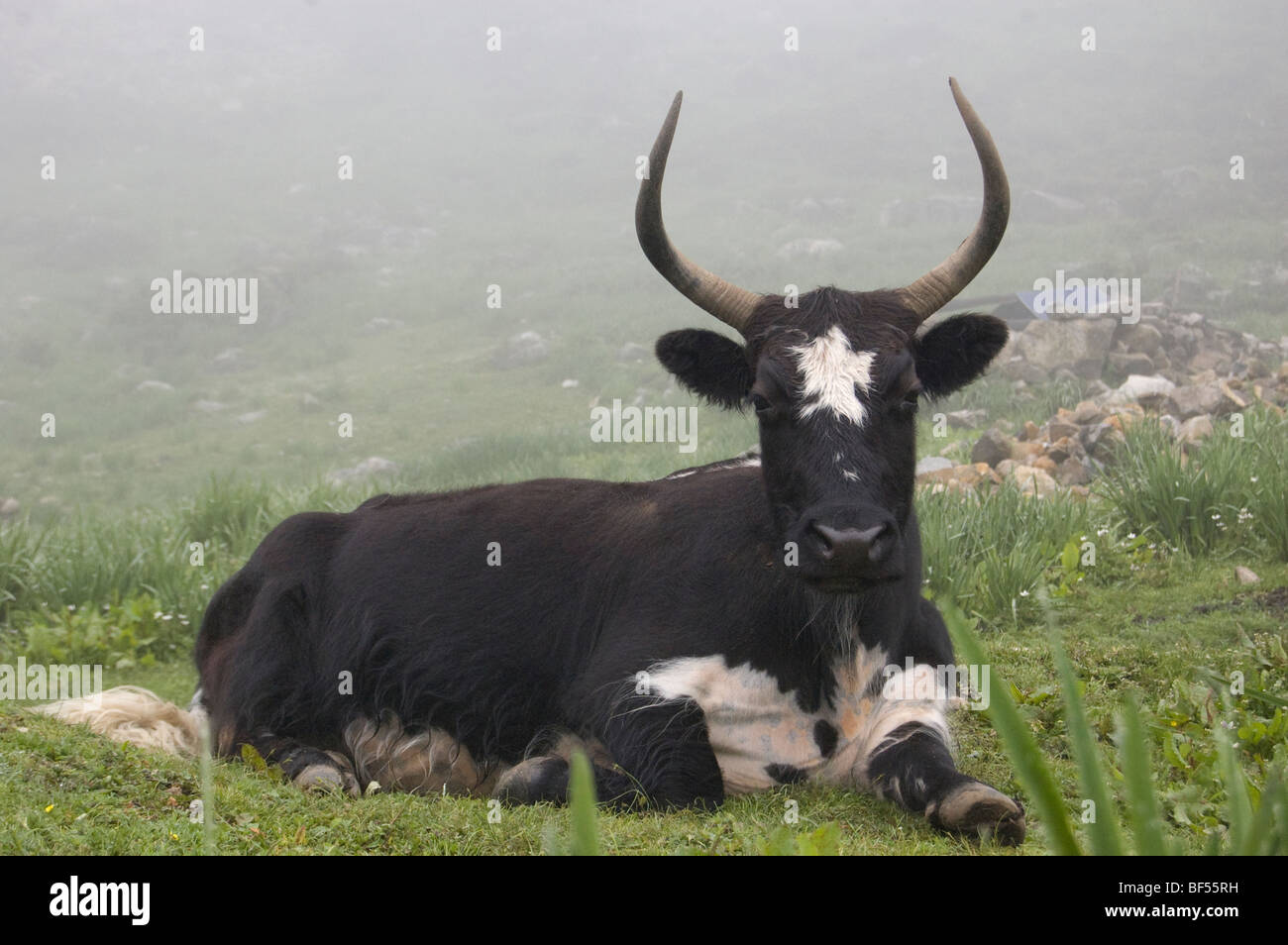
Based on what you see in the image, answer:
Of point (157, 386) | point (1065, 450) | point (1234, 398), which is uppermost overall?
point (157, 386)

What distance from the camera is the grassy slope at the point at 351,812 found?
3688 mm

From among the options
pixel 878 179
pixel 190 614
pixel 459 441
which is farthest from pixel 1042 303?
pixel 878 179

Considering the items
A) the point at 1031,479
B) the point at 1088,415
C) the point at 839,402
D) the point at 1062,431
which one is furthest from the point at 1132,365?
the point at 839,402

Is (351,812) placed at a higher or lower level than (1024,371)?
→ lower

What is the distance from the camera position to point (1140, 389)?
13898 mm

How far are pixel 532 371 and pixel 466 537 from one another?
69.1 ft

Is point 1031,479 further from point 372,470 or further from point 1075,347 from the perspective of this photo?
point 372,470

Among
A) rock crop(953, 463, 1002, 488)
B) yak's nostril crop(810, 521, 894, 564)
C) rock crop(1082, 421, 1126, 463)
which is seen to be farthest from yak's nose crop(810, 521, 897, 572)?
rock crop(1082, 421, 1126, 463)

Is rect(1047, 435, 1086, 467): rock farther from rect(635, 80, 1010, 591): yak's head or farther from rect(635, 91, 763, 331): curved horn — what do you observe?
rect(635, 91, 763, 331): curved horn

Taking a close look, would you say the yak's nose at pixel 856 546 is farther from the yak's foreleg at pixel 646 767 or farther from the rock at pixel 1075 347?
the rock at pixel 1075 347

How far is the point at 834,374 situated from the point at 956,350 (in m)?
0.86

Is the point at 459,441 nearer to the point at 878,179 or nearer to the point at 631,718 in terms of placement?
the point at 631,718

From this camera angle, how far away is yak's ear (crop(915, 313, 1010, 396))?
530cm

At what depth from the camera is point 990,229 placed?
5262 millimetres
